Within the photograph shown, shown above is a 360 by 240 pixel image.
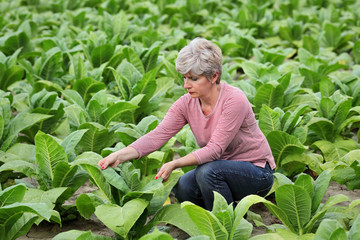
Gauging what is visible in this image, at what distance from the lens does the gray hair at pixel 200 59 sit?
3.24 meters

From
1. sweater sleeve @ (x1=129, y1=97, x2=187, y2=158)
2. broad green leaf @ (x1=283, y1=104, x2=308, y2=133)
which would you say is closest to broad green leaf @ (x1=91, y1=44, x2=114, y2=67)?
broad green leaf @ (x1=283, y1=104, x2=308, y2=133)

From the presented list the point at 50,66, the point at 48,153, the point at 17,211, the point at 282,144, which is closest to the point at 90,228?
the point at 48,153

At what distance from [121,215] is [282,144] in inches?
65.4

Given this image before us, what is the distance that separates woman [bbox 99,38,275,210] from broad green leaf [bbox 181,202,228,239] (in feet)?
1.52

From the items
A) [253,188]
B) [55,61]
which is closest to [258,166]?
[253,188]

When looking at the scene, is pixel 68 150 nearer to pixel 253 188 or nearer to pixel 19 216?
pixel 19 216

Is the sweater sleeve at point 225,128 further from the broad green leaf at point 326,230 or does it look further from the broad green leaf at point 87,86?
the broad green leaf at point 87,86

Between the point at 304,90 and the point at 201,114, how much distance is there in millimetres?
2228

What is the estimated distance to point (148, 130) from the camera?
3977mm

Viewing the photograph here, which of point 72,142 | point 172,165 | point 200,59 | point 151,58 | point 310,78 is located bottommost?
point 310,78

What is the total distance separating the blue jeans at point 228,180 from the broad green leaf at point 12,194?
1126 millimetres

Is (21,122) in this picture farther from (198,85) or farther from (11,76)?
(198,85)

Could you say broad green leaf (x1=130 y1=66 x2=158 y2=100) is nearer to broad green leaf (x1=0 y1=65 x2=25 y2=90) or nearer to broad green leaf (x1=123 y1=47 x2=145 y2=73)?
broad green leaf (x1=123 y1=47 x2=145 y2=73)

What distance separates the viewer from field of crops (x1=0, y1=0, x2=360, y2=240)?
3.10 m
